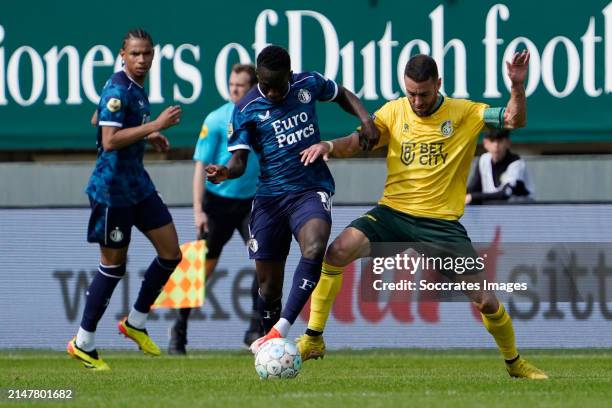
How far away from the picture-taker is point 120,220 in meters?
9.77

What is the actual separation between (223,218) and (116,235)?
6.97ft

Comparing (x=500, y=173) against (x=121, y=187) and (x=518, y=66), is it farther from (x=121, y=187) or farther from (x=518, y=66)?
(x=518, y=66)

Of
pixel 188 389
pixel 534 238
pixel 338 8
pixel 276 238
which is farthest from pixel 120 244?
pixel 338 8

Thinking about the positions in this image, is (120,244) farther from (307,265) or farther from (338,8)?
(338,8)

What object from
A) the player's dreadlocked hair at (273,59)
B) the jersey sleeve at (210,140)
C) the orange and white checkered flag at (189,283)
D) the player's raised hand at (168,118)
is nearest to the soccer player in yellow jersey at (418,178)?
the player's dreadlocked hair at (273,59)

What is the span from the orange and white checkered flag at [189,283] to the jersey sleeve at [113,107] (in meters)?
2.62

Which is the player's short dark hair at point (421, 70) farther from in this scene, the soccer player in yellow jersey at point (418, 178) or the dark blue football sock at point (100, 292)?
the dark blue football sock at point (100, 292)

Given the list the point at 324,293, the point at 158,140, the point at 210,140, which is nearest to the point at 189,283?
the point at 210,140

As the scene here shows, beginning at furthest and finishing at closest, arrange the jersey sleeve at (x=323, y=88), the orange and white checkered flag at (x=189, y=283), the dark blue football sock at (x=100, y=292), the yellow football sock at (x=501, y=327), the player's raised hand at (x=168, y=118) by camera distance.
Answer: the orange and white checkered flag at (x=189, y=283) < the dark blue football sock at (x=100, y=292) < the player's raised hand at (x=168, y=118) < the jersey sleeve at (x=323, y=88) < the yellow football sock at (x=501, y=327)

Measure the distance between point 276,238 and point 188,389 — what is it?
1.53 meters

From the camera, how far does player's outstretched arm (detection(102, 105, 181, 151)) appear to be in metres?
9.24

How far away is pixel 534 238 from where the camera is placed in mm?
11852

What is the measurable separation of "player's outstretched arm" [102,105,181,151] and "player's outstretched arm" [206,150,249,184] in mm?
792

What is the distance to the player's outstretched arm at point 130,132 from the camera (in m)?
9.24
